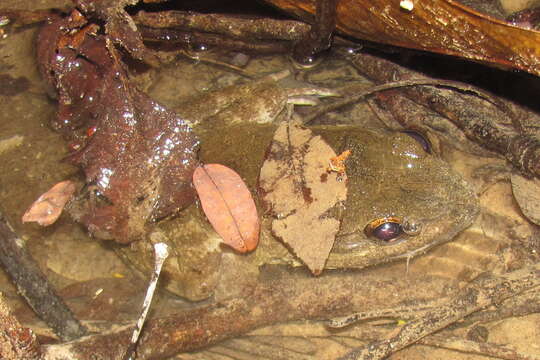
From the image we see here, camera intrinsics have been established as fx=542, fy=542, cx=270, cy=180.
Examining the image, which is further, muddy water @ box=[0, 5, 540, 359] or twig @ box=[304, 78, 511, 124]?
twig @ box=[304, 78, 511, 124]

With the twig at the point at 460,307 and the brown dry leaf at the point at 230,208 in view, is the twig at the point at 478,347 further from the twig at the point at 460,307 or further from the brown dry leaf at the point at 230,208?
the brown dry leaf at the point at 230,208

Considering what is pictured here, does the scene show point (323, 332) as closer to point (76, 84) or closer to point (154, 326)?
point (154, 326)

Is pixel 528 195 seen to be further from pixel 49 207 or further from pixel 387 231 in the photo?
pixel 49 207

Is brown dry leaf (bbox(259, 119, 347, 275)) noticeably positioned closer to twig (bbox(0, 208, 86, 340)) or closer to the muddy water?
the muddy water

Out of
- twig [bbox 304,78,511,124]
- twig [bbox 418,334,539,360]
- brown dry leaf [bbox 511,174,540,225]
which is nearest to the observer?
twig [bbox 418,334,539,360]

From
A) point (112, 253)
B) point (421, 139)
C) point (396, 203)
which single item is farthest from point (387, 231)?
point (112, 253)

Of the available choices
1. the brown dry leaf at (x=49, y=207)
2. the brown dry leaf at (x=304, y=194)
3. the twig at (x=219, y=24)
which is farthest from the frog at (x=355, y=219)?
the twig at (x=219, y=24)

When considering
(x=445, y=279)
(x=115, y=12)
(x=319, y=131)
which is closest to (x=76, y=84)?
(x=115, y=12)

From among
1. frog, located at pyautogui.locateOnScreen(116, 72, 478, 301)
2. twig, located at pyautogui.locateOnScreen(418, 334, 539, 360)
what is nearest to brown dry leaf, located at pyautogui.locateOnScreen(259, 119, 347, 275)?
frog, located at pyautogui.locateOnScreen(116, 72, 478, 301)
